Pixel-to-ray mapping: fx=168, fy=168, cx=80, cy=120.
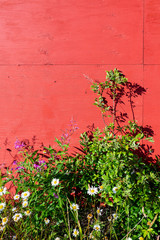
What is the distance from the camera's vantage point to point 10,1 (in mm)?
2094

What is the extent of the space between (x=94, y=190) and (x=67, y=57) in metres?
1.64

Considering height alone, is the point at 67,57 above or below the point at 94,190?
above

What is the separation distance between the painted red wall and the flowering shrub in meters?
0.22

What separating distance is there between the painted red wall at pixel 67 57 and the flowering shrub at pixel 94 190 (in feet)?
0.72

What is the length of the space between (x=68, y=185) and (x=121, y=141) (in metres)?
0.82

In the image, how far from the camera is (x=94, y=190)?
5.77 feet

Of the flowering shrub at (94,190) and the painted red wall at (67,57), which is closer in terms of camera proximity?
the flowering shrub at (94,190)

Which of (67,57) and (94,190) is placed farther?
(67,57)

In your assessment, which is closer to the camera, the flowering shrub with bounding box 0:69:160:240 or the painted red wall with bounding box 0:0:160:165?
the flowering shrub with bounding box 0:69:160:240

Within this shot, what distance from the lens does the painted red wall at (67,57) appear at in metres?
2.09

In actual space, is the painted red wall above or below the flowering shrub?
above

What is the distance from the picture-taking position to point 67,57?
2.18 metres

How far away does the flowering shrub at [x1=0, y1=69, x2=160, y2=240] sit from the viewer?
5.59 feet

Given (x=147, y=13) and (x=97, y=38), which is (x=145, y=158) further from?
(x=147, y=13)
